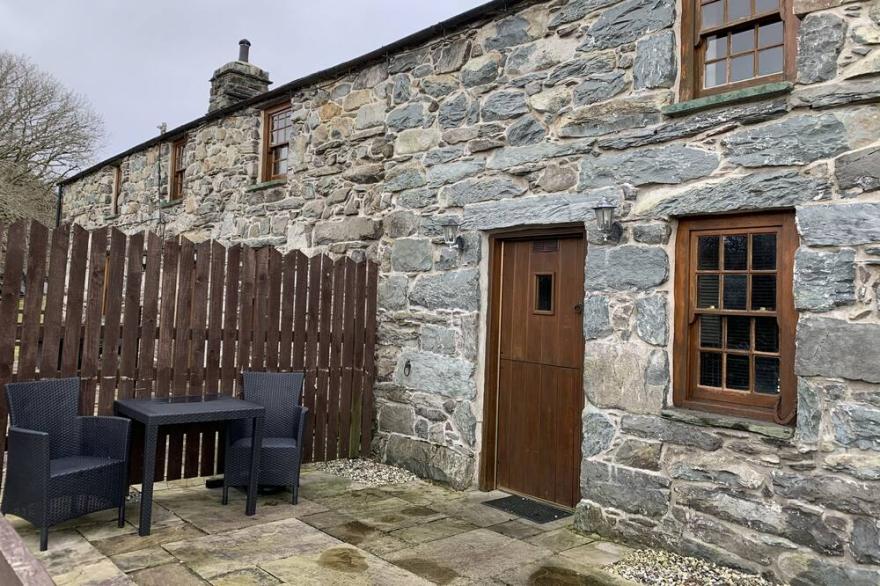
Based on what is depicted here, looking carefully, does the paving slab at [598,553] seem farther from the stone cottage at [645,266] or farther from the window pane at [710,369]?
the window pane at [710,369]

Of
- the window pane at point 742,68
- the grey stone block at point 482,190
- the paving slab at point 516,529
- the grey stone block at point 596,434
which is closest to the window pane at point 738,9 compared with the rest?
the window pane at point 742,68

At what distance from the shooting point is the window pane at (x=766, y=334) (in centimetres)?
382

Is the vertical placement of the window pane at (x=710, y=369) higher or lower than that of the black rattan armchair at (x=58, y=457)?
higher

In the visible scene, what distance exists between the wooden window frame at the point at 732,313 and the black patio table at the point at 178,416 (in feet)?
9.57

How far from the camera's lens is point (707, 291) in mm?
4090

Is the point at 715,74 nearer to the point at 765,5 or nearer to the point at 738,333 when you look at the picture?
the point at 765,5

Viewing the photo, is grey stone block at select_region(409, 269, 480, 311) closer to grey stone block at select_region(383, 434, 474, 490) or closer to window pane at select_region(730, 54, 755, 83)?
grey stone block at select_region(383, 434, 474, 490)

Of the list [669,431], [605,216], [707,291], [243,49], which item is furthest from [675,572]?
[243,49]

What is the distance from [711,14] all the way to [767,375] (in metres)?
2.38

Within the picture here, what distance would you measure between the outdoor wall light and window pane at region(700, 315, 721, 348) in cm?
85

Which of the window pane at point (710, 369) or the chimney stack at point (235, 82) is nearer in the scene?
the window pane at point (710, 369)

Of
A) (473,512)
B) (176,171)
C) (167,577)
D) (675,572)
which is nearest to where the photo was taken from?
(167,577)

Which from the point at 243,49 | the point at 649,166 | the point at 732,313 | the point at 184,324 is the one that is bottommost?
the point at 184,324

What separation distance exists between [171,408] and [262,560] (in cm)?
126
